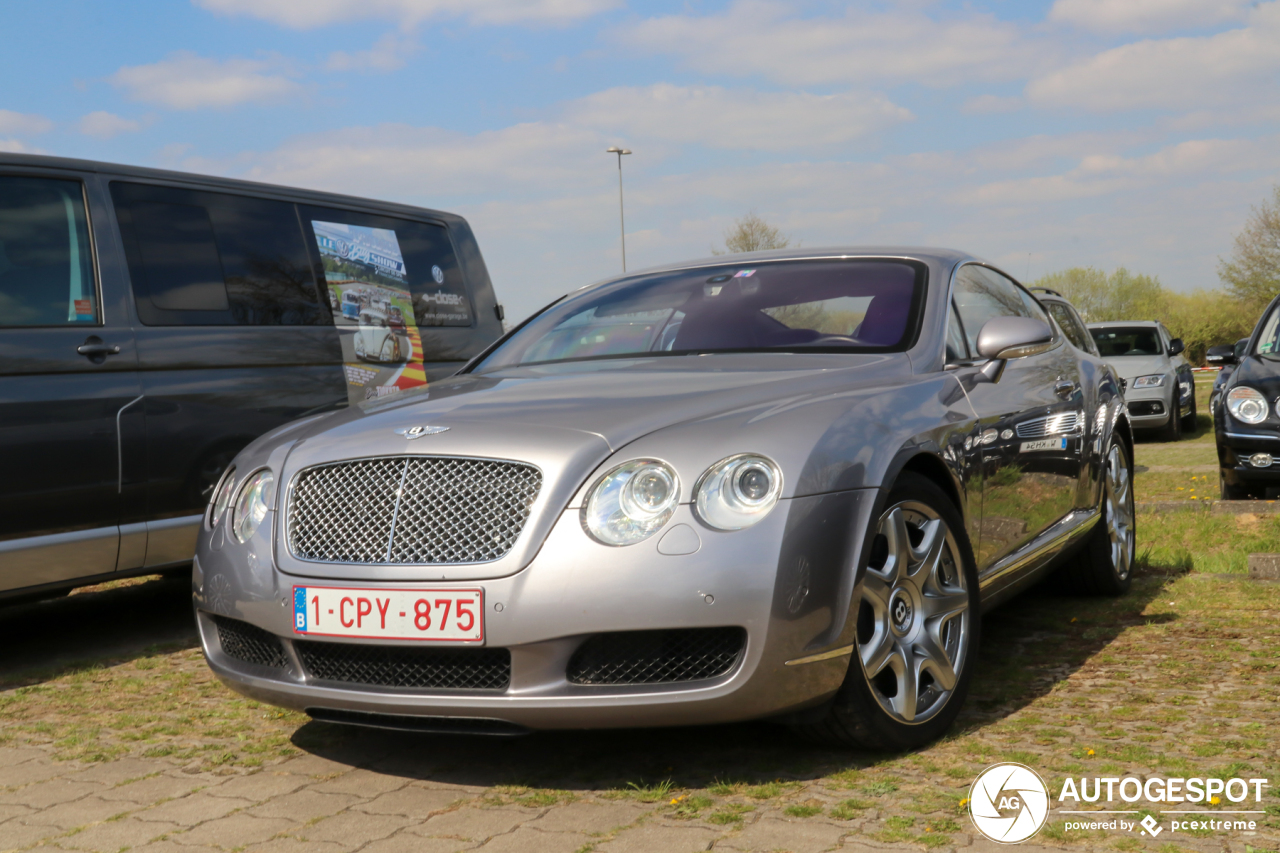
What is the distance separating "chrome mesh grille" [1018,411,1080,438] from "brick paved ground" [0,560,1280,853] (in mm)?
807

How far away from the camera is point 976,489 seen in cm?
381

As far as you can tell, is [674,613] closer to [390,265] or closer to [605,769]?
[605,769]

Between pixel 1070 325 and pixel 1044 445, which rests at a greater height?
pixel 1070 325

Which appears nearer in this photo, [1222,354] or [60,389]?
[60,389]

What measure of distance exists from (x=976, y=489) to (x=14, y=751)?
3.04 m

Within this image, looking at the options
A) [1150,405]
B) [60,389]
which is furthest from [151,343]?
[1150,405]

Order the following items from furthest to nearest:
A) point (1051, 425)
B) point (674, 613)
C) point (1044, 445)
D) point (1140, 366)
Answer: point (1140, 366) → point (1051, 425) → point (1044, 445) → point (674, 613)

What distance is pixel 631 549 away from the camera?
280 centimetres

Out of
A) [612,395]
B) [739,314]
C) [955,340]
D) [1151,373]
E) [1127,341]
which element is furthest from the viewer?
[1127,341]

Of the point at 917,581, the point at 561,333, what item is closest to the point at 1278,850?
the point at 917,581

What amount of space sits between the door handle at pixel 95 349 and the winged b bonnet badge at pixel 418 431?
2203mm

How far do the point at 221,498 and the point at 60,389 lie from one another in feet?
4.92

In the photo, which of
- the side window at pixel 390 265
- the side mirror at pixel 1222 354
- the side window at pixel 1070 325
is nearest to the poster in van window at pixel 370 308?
the side window at pixel 390 265
